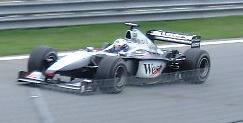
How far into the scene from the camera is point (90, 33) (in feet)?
49.2

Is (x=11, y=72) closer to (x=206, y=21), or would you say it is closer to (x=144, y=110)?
(x=144, y=110)

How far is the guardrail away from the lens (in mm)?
14258

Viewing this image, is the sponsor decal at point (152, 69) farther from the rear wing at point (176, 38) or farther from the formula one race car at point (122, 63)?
the rear wing at point (176, 38)

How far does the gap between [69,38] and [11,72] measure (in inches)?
172

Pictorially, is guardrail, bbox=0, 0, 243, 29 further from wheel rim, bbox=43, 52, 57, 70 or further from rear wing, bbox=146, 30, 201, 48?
wheel rim, bbox=43, 52, 57, 70

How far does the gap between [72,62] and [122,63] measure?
2.05 ft

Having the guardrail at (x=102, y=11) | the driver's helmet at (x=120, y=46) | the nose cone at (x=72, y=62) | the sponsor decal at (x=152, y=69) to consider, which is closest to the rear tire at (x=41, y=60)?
the nose cone at (x=72, y=62)

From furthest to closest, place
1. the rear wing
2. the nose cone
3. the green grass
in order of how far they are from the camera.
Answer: the green grass
the rear wing
the nose cone

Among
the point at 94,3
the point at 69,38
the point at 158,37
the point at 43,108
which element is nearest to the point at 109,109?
the point at 43,108

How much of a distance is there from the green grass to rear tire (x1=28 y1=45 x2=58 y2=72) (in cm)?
322

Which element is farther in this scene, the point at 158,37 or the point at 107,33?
the point at 107,33

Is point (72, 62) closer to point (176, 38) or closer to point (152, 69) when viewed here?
point (152, 69)

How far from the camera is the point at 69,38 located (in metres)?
14.2

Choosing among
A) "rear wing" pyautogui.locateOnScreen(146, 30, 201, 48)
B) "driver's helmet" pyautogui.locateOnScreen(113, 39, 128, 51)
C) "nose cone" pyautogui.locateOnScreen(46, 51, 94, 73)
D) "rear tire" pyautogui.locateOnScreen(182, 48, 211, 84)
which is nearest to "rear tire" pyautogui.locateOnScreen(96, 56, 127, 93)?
"nose cone" pyautogui.locateOnScreen(46, 51, 94, 73)
